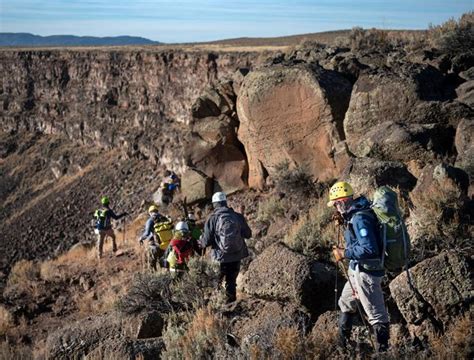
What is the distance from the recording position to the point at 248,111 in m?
13.8

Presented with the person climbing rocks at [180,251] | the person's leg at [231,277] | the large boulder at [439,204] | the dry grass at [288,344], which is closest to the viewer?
the dry grass at [288,344]

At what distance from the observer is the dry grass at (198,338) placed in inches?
221

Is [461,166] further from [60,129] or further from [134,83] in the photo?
[60,129]

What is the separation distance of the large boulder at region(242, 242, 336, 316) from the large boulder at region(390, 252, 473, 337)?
3.22ft

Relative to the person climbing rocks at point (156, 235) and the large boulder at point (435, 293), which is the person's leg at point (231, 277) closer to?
the large boulder at point (435, 293)

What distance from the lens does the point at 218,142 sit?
15.5 m

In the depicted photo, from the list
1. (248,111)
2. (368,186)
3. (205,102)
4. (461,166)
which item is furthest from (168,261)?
(205,102)

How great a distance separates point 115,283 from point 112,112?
3184 centimetres

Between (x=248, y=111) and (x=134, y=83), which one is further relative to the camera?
(x=134, y=83)

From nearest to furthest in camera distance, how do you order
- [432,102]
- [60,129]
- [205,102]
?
[432,102], [205,102], [60,129]

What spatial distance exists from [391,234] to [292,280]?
5.14 feet

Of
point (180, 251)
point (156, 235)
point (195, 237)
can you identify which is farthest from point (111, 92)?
point (180, 251)

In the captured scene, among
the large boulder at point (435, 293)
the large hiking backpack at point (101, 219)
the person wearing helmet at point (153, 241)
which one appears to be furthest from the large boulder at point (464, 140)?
the large hiking backpack at point (101, 219)

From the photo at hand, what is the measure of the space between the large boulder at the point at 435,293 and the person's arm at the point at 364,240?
0.75m
